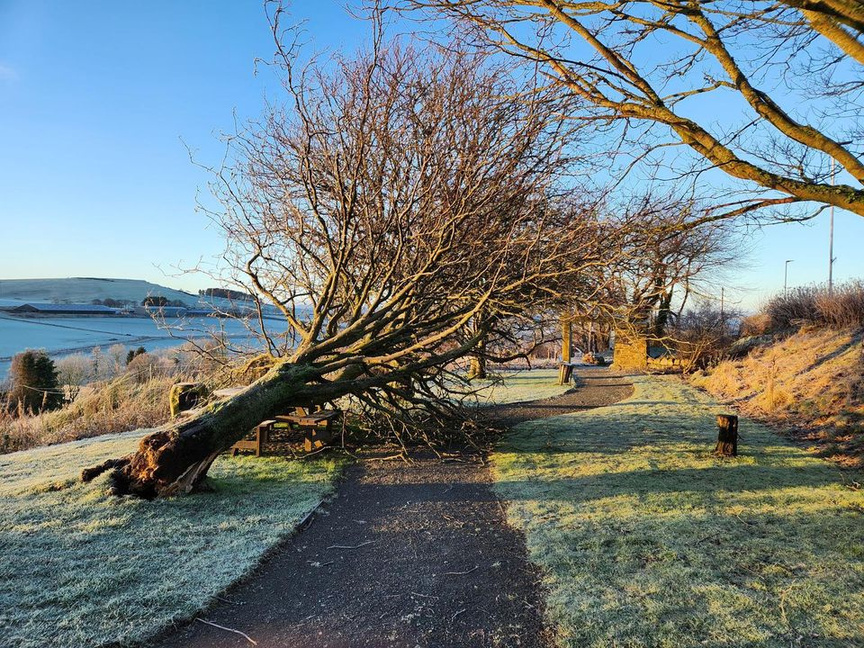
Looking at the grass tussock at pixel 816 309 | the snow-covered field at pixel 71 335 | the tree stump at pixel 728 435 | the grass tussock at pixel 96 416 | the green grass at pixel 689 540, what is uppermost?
the grass tussock at pixel 816 309

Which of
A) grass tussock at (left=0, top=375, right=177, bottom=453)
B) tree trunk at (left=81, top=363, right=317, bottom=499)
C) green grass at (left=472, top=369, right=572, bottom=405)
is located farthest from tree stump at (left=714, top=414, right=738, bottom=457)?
grass tussock at (left=0, top=375, right=177, bottom=453)

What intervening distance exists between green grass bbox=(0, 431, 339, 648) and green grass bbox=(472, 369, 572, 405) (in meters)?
7.61

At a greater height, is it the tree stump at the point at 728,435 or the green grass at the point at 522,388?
the tree stump at the point at 728,435

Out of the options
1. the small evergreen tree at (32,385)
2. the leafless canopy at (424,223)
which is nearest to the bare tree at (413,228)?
the leafless canopy at (424,223)

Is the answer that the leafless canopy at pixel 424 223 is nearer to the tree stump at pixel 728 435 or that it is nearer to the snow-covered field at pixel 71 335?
the tree stump at pixel 728 435

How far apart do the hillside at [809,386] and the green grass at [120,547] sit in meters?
8.02

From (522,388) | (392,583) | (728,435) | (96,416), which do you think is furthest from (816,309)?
(96,416)

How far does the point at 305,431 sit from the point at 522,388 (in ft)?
34.2

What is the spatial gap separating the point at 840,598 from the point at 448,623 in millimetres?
2745

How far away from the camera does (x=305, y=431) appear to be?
8.29 metres

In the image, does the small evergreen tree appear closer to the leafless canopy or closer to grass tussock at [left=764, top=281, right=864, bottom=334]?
the leafless canopy

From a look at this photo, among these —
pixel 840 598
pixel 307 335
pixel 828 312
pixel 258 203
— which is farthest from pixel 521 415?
pixel 828 312

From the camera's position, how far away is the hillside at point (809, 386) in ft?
28.7

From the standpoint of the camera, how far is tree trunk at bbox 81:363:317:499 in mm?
5445
